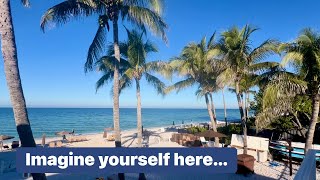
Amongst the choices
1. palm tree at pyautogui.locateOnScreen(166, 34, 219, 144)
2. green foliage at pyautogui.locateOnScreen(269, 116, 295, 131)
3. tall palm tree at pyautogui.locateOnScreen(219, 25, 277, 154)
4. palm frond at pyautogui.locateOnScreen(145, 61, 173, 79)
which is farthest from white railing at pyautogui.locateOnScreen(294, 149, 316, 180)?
palm tree at pyautogui.locateOnScreen(166, 34, 219, 144)

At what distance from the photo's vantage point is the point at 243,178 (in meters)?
12.7

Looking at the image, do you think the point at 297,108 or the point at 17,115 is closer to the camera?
the point at 17,115

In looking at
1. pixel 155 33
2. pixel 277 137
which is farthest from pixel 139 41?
pixel 277 137

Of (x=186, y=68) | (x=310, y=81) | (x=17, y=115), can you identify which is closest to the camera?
(x=17, y=115)

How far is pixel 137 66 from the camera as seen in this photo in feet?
54.2

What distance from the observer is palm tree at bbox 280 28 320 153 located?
11.5 m

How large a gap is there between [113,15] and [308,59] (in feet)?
28.9

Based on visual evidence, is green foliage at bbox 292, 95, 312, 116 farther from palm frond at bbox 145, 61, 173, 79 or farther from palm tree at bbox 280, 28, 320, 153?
palm frond at bbox 145, 61, 173, 79

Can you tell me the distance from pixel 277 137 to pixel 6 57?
17701mm

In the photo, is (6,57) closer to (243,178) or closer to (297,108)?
(243,178)

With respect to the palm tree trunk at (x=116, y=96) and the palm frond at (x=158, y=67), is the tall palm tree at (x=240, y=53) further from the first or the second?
the palm tree trunk at (x=116, y=96)

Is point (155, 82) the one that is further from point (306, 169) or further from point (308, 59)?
point (306, 169)

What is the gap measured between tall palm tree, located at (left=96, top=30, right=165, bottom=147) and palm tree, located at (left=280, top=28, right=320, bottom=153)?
729cm

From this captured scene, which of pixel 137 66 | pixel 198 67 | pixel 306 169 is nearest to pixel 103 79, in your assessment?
pixel 137 66
